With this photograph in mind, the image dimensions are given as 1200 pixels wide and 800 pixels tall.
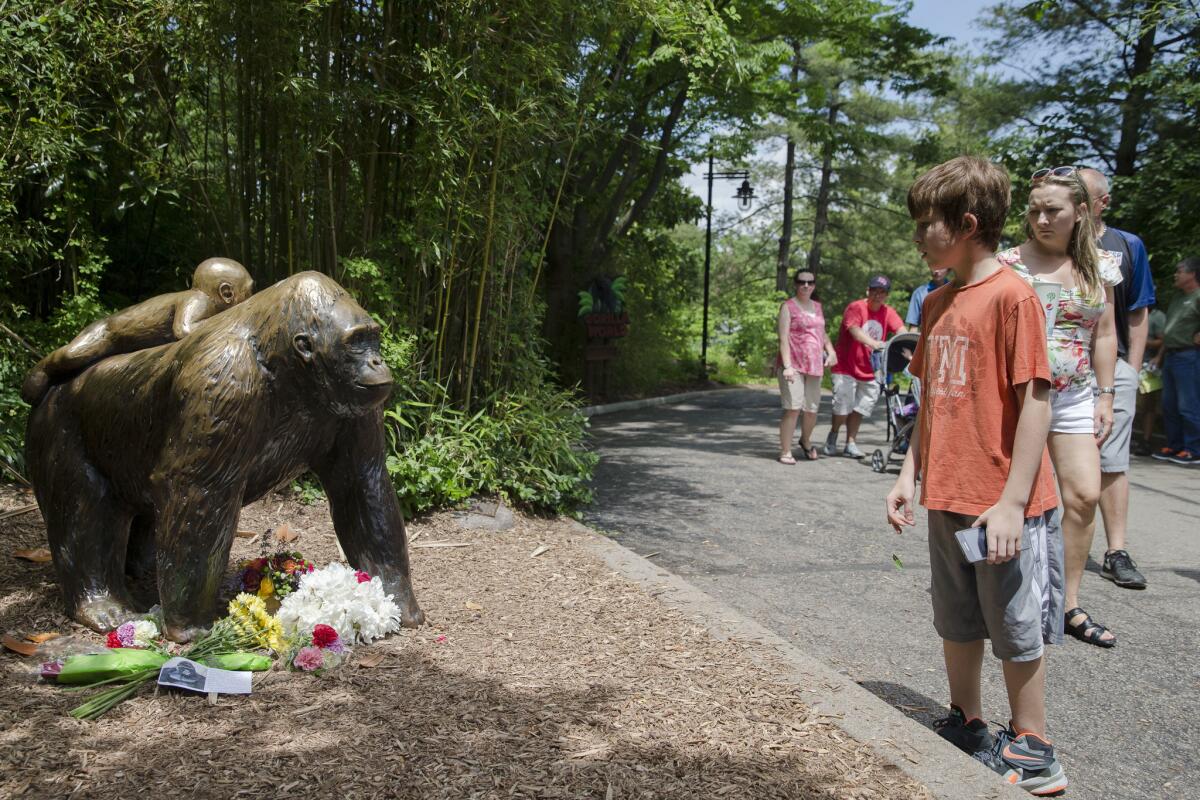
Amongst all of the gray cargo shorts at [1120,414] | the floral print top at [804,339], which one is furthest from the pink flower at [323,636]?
the floral print top at [804,339]

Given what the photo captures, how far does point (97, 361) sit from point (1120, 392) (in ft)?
13.9

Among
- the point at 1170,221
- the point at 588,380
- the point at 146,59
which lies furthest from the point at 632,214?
the point at 146,59

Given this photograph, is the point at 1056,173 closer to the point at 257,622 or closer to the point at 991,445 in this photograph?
the point at 991,445

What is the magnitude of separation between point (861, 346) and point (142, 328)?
600 cm

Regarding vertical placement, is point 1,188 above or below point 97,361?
above

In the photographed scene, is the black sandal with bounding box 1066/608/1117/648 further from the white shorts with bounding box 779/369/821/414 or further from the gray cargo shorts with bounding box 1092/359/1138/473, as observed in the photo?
the white shorts with bounding box 779/369/821/414

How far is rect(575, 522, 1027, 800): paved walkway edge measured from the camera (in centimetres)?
216

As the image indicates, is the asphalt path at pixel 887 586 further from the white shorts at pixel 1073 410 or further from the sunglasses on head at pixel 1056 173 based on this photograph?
the sunglasses on head at pixel 1056 173

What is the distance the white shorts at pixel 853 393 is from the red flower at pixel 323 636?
5838 millimetres

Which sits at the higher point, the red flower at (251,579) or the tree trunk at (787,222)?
the tree trunk at (787,222)

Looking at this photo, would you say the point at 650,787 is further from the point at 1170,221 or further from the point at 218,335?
the point at 1170,221

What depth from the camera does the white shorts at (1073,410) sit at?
3.31m

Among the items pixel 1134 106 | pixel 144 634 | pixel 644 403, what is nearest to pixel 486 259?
pixel 144 634

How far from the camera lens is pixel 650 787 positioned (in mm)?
Answer: 2082
